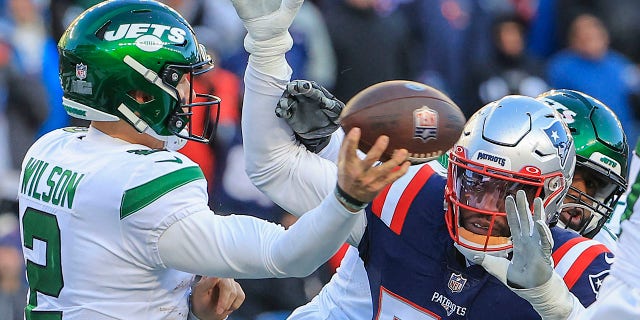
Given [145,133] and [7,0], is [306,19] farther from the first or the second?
[145,133]

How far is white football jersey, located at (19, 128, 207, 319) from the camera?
3.91 meters

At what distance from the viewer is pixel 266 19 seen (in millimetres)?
4242

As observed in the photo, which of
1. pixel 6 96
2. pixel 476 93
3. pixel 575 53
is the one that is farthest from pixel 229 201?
pixel 575 53

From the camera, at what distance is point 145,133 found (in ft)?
13.9

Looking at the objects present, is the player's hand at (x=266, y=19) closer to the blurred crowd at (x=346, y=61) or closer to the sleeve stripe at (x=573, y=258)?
the sleeve stripe at (x=573, y=258)

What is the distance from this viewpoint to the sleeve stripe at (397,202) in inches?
168

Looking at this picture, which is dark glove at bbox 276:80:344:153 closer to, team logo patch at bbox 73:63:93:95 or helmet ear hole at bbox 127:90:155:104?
helmet ear hole at bbox 127:90:155:104

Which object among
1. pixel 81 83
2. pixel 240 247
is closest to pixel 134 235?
pixel 240 247

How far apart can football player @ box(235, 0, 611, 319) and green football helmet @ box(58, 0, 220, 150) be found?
0.26m

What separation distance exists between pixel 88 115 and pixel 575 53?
6.78m

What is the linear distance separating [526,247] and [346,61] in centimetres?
554

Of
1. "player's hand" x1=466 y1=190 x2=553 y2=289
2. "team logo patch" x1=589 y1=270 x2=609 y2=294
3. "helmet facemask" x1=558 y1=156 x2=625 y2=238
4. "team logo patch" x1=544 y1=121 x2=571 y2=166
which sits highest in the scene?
"team logo patch" x1=544 y1=121 x2=571 y2=166

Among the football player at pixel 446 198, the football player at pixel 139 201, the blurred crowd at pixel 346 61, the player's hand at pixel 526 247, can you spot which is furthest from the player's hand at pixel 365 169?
the blurred crowd at pixel 346 61

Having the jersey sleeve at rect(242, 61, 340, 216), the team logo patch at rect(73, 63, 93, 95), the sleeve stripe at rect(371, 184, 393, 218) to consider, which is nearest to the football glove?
the sleeve stripe at rect(371, 184, 393, 218)
